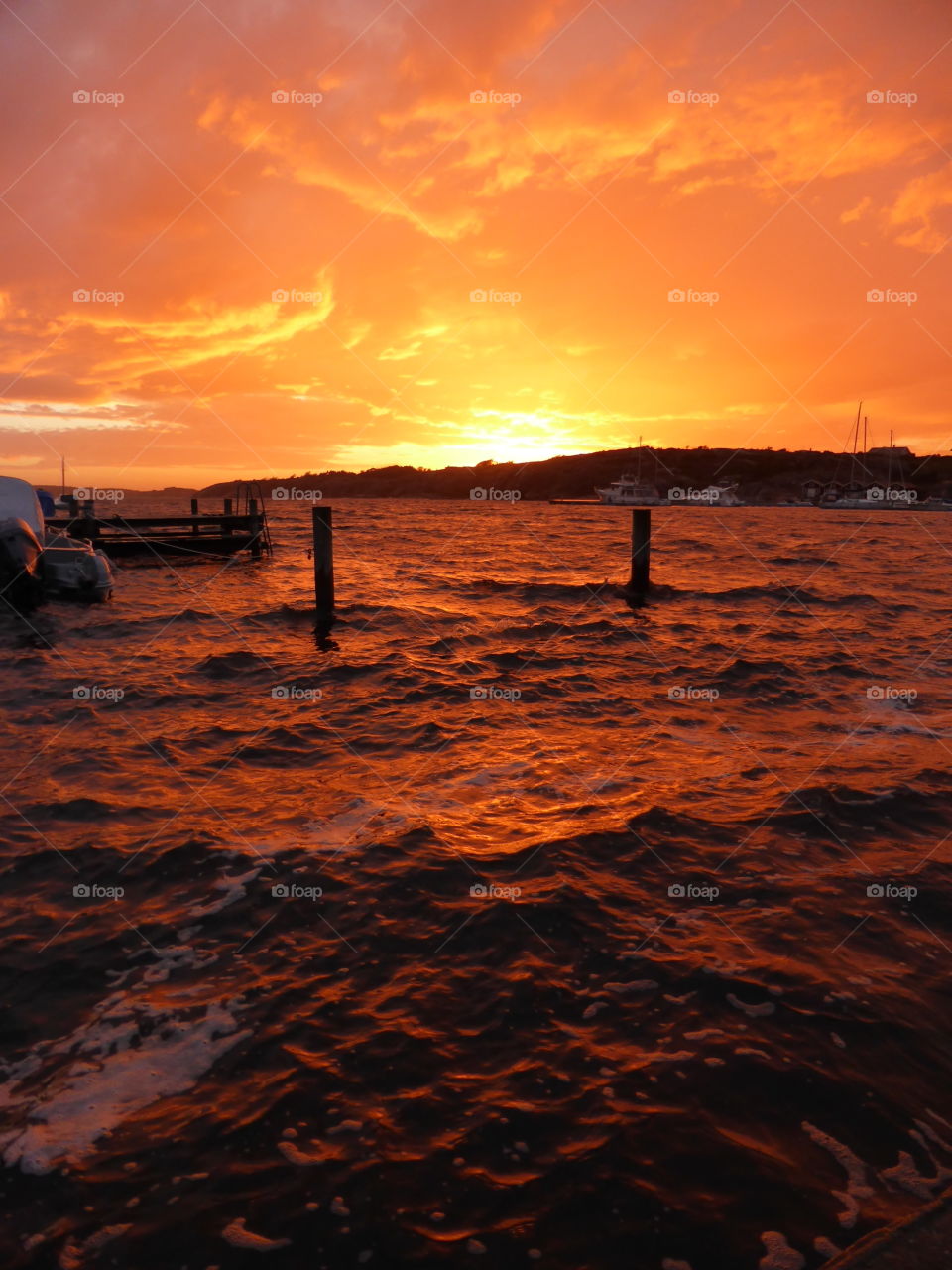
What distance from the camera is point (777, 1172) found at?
11.9 ft

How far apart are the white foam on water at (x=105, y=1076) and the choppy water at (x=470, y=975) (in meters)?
0.02

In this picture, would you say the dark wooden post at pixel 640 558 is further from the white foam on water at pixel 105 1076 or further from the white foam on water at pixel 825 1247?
the white foam on water at pixel 825 1247

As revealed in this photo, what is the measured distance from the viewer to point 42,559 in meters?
22.2

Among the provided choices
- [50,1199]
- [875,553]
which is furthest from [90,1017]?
[875,553]

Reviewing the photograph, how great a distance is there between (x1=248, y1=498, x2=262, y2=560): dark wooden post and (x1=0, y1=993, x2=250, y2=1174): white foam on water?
103ft

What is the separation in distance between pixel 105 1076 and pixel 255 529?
1290 inches

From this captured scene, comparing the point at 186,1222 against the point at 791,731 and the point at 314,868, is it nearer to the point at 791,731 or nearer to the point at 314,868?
the point at 314,868

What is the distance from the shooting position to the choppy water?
3482mm

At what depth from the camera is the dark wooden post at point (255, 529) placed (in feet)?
113
